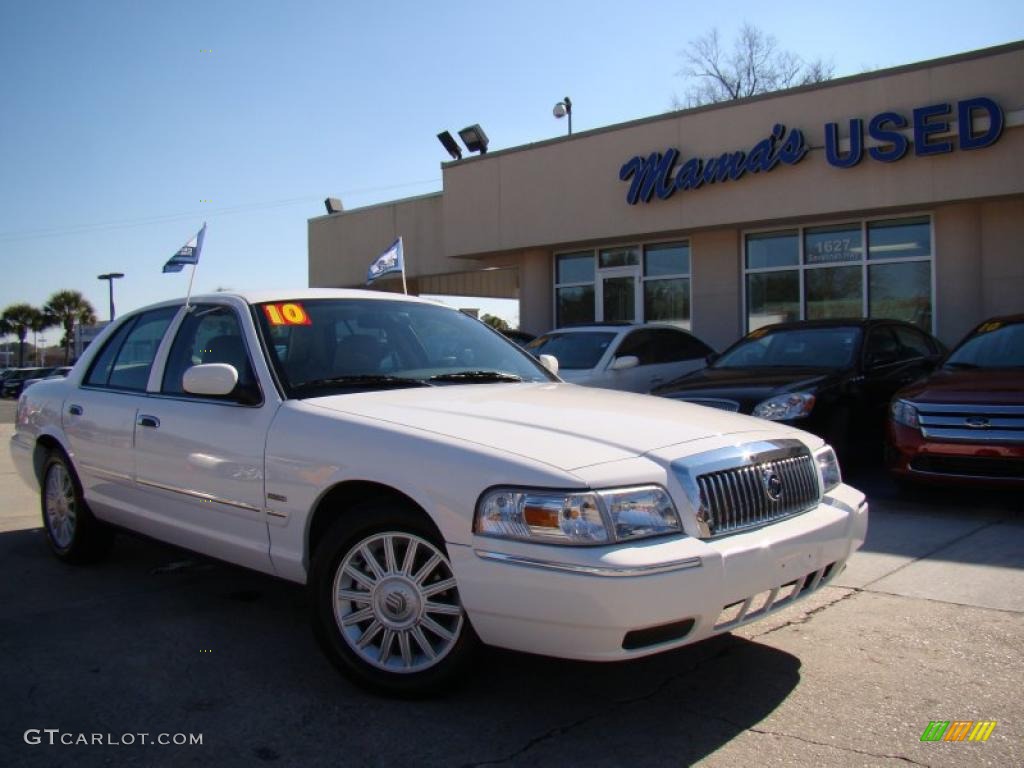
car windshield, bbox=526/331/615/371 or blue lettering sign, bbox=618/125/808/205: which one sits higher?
blue lettering sign, bbox=618/125/808/205

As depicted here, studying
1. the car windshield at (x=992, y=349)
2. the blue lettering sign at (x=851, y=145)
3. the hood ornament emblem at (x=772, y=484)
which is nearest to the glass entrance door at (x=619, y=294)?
the blue lettering sign at (x=851, y=145)

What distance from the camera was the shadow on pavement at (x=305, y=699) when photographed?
9.95 feet

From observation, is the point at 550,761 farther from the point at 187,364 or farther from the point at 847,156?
the point at 847,156

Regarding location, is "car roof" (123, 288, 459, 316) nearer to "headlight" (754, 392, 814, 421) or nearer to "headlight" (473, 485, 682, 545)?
"headlight" (473, 485, 682, 545)

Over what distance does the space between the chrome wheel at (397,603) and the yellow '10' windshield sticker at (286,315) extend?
136 cm

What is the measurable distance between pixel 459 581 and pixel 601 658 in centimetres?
54

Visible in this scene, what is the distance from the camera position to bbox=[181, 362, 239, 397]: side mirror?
3934 millimetres

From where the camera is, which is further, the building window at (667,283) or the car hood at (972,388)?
the building window at (667,283)

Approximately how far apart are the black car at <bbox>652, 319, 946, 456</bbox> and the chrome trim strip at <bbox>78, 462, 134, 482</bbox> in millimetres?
4771

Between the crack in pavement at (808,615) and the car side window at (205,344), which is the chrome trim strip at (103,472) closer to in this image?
the car side window at (205,344)

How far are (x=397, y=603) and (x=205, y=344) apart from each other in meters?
2.01

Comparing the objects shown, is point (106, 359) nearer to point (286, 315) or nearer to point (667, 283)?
point (286, 315)

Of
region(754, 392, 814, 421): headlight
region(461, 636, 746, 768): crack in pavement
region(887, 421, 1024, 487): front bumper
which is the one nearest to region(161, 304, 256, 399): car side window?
region(461, 636, 746, 768): crack in pavement

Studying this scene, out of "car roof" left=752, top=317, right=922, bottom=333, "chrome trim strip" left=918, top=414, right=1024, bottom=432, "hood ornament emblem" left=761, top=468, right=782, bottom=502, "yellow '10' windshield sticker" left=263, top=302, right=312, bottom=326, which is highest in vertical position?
"yellow '10' windshield sticker" left=263, top=302, right=312, bottom=326
